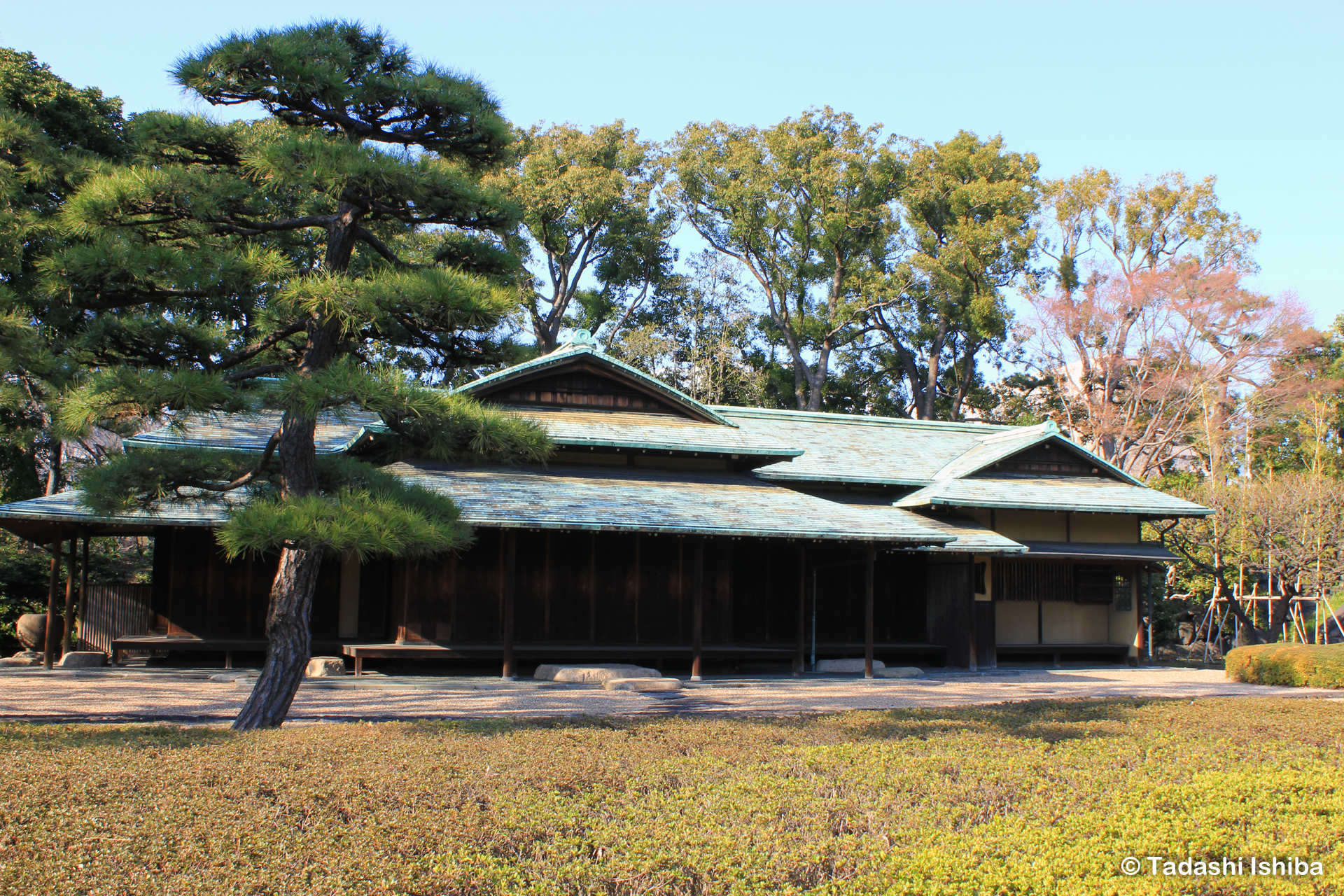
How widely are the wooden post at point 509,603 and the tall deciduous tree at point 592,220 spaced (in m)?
20.3

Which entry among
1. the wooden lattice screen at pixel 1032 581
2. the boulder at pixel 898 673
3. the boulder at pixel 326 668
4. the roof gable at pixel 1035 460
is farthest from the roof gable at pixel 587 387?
the wooden lattice screen at pixel 1032 581

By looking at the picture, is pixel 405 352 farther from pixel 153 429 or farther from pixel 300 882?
pixel 153 429

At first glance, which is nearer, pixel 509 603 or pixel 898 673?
pixel 509 603

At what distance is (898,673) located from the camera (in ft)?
55.2

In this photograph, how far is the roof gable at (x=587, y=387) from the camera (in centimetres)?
1784

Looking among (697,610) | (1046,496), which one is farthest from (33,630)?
(1046,496)

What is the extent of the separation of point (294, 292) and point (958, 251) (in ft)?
104

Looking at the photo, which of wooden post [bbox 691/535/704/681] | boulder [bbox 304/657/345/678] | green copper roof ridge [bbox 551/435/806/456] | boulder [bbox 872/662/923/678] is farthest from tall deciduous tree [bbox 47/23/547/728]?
boulder [bbox 872/662/923/678]

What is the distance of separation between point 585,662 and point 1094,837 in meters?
11.7

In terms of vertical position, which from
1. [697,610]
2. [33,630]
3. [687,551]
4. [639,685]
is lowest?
[33,630]

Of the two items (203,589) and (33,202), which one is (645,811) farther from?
(33,202)

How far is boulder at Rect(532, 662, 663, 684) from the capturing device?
564 inches

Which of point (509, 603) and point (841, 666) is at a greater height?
point (509, 603)

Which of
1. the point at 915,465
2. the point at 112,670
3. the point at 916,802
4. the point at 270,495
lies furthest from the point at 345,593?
the point at 916,802
